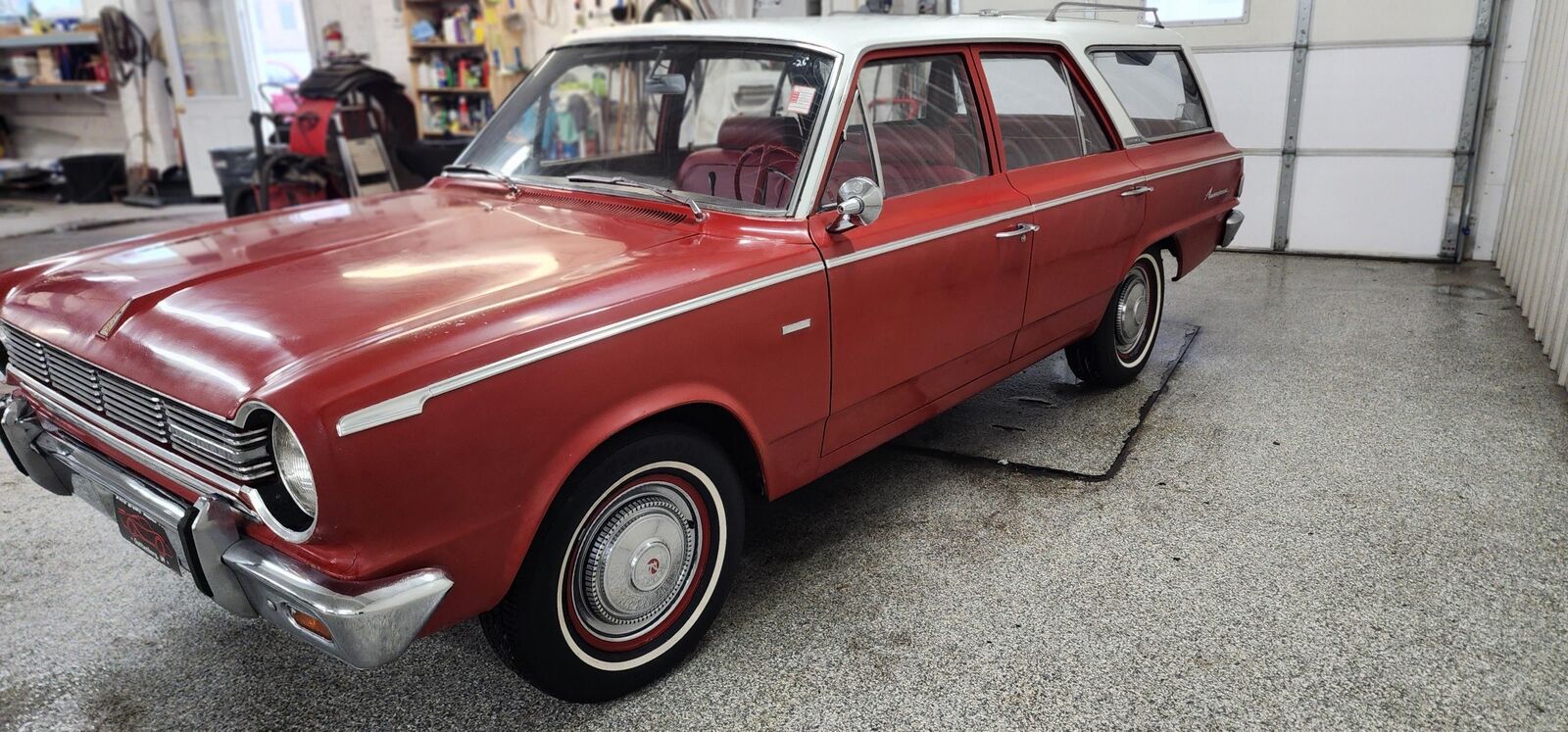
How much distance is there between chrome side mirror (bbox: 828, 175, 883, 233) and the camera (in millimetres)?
2527

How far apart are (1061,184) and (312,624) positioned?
2781 millimetres

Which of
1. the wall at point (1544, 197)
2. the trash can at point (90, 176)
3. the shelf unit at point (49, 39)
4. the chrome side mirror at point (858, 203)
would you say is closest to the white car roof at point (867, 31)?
the chrome side mirror at point (858, 203)

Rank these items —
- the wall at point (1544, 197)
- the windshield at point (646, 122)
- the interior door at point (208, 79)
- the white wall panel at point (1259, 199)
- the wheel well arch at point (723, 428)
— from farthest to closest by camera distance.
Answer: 1. the interior door at point (208, 79)
2. the white wall panel at point (1259, 199)
3. the wall at point (1544, 197)
4. the windshield at point (646, 122)
5. the wheel well arch at point (723, 428)

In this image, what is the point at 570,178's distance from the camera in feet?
10.1

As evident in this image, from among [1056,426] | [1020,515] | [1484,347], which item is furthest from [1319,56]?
[1020,515]

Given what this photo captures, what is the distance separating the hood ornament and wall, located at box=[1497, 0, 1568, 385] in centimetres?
533

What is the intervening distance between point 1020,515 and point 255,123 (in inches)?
267

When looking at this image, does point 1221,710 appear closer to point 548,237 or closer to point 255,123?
point 548,237

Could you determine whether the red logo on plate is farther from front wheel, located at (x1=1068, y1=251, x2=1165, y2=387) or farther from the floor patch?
front wheel, located at (x1=1068, y1=251, x2=1165, y2=387)

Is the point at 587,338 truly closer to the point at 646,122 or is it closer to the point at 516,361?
the point at 516,361

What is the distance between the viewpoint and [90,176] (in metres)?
11.5

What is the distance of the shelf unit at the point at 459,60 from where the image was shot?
32.3 ft

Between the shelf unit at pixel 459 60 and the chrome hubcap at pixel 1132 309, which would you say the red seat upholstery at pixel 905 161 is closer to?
the chrome hubcap at pixel 1132 309

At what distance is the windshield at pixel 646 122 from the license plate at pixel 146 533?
147cm
